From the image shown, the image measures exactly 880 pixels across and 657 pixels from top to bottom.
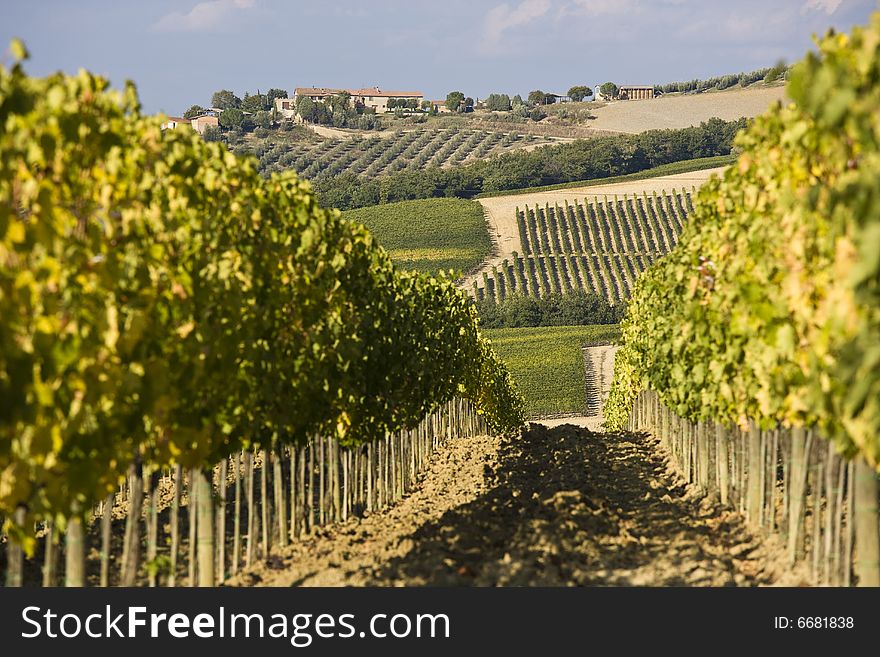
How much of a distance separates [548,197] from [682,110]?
6103cm

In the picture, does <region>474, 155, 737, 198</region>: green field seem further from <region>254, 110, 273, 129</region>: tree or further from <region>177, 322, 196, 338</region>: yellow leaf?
<region>177, 322, 196, 338</region>: yellow leaf

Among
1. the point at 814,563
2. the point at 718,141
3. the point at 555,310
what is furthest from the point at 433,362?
the point at 718,141

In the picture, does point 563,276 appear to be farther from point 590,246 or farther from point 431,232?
point 431,232

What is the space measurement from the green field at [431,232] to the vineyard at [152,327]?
7540cm

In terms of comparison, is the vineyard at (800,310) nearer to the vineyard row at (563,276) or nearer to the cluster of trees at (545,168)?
the vineyard row at (563,276)

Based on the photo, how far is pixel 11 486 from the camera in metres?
7.67

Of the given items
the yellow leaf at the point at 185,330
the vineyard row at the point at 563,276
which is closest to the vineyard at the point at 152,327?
the yellow leaf at the point at 185,330

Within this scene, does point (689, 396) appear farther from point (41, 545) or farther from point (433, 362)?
point (41, 545)

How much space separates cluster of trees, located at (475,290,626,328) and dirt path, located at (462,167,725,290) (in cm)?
1598

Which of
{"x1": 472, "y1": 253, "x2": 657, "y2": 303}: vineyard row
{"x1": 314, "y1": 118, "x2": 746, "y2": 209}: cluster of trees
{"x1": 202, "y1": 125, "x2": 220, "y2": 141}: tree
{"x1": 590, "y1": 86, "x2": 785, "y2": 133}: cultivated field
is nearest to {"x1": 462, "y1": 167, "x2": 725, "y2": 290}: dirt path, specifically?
{"x1": 472, "y1": 253, "x2": 657, "y2": 303}: vineyard row

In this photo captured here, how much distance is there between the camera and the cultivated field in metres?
164

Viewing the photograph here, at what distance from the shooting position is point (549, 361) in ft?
227

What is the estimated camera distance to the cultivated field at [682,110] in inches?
6462
